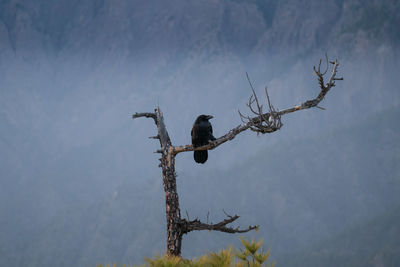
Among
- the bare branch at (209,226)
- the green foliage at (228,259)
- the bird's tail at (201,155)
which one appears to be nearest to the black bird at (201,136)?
the bird's tail at (201,155)

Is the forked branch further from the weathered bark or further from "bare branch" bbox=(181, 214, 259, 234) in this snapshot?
"bare branch" bbox=(181, 214, 259, 234)

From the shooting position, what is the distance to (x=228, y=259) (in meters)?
6.82

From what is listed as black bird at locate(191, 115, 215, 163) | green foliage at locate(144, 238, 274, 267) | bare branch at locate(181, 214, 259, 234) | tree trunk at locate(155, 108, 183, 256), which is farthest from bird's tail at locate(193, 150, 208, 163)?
green foliage at locate(144, 238, 274, 267)

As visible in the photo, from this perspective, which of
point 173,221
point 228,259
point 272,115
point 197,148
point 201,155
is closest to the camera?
point 228,259

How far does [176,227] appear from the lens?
356 inches

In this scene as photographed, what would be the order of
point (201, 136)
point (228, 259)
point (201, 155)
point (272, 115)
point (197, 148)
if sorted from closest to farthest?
point (228, 259), point (272, 115), point (197, 148), point (201, 136), point (201, 155)

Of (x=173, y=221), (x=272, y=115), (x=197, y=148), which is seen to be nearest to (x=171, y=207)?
(x=173, y=221)

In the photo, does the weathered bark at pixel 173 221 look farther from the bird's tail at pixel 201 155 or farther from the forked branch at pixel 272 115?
the bird's tail at pixel 201 155

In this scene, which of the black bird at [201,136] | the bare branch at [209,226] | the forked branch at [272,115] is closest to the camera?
the forked branch at [272,115]

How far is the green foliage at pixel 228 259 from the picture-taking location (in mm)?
6707

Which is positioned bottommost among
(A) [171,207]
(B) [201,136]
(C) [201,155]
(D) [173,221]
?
(D) [173,221]

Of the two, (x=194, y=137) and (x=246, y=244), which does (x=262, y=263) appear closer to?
(x=246, y=244)

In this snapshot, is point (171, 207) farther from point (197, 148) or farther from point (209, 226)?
point (197, 148)

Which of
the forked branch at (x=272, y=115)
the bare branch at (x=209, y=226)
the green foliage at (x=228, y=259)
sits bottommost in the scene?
the green foliage at (x=228, y=259)
